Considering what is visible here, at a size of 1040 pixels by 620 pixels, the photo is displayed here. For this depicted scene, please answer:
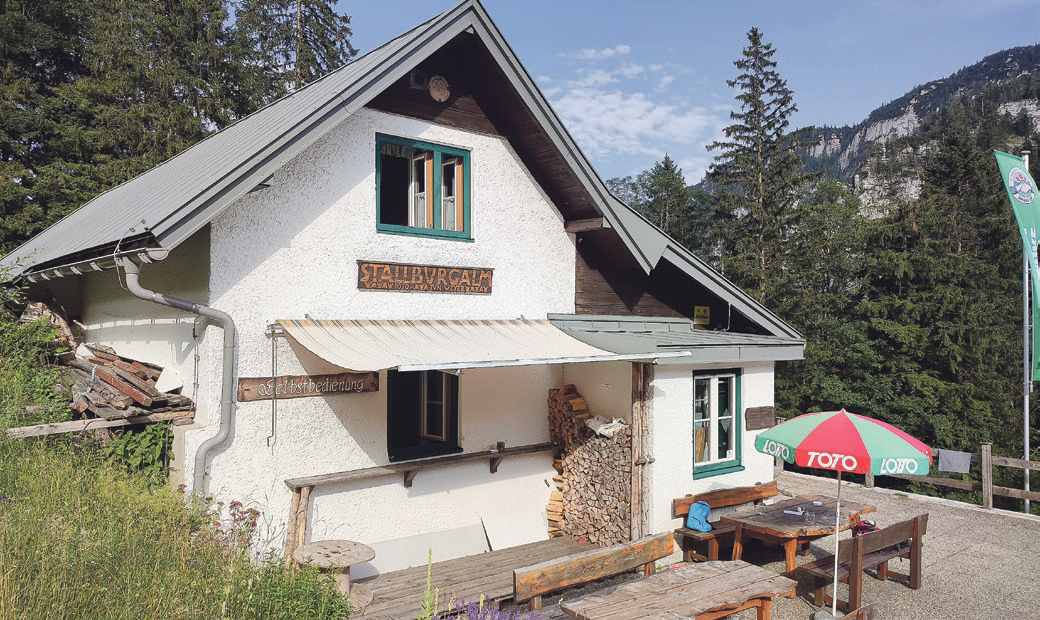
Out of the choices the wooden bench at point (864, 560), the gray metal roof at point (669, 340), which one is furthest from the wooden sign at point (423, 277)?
the wooden bench at point (864, 560)

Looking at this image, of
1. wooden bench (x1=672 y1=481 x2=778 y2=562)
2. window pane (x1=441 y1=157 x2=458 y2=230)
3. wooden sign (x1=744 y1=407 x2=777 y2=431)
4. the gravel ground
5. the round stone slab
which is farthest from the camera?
wooden sign (x1=744 y1=407 x2=777 y2=431)

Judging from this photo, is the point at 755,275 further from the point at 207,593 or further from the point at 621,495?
the point at 207,593

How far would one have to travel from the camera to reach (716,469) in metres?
10.2

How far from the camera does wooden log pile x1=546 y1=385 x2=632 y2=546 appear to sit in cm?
920

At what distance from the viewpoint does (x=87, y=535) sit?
4605mm

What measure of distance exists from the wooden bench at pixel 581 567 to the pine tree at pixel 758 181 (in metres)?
24.7

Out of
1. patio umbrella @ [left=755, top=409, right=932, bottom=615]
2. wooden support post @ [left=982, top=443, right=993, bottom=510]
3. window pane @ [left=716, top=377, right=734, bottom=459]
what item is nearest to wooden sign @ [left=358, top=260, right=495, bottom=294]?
window pane @ [left=716, top=377, right=734, bottom=459]

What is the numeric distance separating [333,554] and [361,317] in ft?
9.35

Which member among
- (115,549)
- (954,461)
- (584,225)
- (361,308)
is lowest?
(954,461)

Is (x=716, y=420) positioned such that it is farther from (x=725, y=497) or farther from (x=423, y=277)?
(x=423, y=277)

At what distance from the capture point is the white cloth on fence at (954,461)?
525 inches

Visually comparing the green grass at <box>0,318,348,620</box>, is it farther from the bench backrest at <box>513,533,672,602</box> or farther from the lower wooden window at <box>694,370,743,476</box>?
the lower wooden window at <box>694,370,743,476</box>

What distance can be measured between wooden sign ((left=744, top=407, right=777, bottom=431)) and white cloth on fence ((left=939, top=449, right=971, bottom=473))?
17.1ft

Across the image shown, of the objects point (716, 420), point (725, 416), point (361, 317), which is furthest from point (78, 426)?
point (725, 416)
